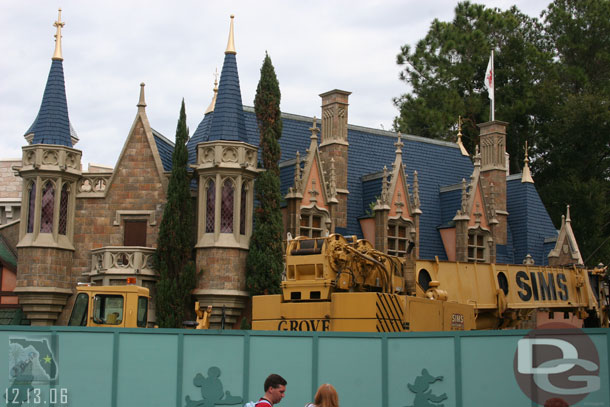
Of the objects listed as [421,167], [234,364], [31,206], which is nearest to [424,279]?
[234,364]

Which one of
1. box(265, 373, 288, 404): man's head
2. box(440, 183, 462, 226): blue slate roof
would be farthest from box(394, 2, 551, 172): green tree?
box(265, 373, 288, 404): man's head

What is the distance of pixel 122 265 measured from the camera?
2833 centimetres

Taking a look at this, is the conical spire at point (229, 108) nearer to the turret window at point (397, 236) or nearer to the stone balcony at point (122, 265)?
the stone balcony at point (122, 265)

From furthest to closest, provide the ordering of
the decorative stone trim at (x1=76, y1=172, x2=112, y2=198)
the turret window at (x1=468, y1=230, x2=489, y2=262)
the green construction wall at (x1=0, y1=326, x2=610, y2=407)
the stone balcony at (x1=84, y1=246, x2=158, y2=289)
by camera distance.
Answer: the turret window at (x1=468, y1=230, x2=489, y2=262) < the decorative stone trim at (x1=76, y1=172, x2=112, y2=198) < the stone balcony at (x1=84, y1=246, x2=158, y2=289) < the green construction wall at (x1=0, y1=326, x2=610, y2=407)

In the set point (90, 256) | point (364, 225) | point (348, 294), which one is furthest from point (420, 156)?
point (348, 294)

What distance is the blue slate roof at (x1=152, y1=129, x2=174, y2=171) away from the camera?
30.4 meters

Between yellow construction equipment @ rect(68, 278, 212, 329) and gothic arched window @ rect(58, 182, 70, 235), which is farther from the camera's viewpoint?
gothic arched window @ rect(58, 182, 70, 235)

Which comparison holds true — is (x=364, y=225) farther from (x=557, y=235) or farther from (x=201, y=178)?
(x=557, y=235)

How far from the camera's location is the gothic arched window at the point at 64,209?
95.1ft

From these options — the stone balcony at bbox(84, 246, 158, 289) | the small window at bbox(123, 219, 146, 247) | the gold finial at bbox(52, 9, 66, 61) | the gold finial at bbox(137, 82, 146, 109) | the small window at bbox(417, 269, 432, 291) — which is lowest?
the small window at bbox(417, 269, 432, 291)

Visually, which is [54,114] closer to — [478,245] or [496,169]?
[478,245]

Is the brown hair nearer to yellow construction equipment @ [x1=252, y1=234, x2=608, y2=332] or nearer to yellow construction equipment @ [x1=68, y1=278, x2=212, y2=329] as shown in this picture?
yellow construction equipment @ [x1=252, y1=234, x2=608, y2=332]

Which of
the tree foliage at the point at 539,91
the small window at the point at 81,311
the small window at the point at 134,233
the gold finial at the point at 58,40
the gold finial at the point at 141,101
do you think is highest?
the tree foliage at the point at 539,91

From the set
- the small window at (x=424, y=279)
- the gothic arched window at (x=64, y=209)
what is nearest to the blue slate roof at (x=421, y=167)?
the gothic arched window at (x=64, y=209)
